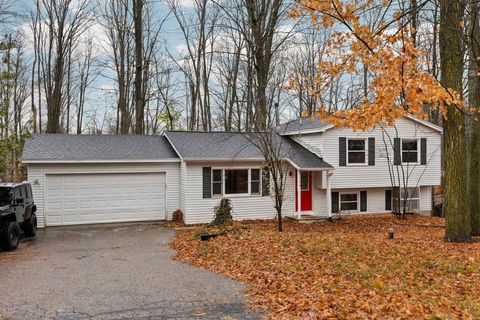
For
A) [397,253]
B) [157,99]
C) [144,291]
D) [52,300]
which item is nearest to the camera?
[52,300]

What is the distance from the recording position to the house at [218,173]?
572 inches

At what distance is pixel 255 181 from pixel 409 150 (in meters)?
7.92

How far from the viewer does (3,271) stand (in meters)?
8.03

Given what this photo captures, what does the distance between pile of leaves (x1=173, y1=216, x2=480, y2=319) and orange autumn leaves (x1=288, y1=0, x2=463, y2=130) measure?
284 cm

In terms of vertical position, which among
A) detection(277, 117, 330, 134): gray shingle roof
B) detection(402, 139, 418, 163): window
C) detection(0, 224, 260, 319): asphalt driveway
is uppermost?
detection(277, 117, 330, 134): gray shingle roof

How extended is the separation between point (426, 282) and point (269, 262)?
3033 millimetres

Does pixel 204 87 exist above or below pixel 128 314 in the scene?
above

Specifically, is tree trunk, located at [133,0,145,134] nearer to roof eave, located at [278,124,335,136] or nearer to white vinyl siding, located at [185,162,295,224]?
white vinyl siding, located at [185,162,295,224]

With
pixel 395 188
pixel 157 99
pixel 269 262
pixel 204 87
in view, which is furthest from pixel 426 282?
pixel 157 99

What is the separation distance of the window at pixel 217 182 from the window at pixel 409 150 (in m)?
8.94

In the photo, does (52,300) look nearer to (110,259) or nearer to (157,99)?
(110,259)

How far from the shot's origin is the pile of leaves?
5.24 metres

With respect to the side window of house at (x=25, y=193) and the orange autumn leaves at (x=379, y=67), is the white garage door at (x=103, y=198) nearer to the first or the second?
the side window of house at (x=25, y=193)

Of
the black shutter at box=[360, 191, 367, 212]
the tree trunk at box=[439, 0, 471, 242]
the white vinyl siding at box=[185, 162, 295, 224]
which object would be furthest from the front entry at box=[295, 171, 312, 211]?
the tree trunk at box=[439, 0, 471, 242]
